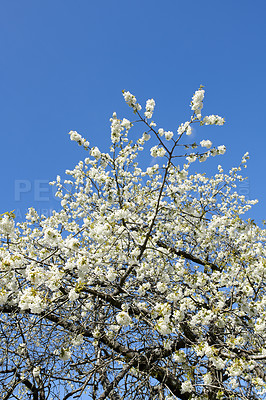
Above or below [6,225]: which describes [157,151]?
above

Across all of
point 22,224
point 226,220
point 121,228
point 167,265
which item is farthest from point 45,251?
point 22,224

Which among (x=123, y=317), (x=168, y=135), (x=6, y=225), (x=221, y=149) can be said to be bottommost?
(x=123, y=317)

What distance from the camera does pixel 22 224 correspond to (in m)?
7.48

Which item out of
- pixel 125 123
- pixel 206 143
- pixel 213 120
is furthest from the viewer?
pixel 125 123

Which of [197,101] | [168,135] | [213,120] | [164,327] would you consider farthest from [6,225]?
[213,120]

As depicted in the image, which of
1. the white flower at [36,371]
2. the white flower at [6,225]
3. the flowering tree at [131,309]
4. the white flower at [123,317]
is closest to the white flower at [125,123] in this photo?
the flowering tree at [131,309]

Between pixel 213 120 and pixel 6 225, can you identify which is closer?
pixel 6 225

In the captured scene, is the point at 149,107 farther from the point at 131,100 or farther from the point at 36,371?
the point at 36,371

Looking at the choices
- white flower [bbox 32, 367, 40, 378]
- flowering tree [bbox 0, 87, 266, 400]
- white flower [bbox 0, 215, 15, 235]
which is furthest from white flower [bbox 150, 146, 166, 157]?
white flower [bbox 32, 367, 40, 378]

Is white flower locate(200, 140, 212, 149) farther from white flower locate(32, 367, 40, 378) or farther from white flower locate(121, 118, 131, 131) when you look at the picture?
white flower locate(32, 367, 40, 378)

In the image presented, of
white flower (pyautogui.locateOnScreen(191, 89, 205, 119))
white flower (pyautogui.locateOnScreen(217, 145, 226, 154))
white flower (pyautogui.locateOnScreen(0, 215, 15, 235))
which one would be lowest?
white flower (pyautogui.locateOnScreen(0, 215, 15, 235))

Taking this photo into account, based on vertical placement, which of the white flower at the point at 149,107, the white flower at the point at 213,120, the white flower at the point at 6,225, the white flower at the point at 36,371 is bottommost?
the white flower at the point at 36,371

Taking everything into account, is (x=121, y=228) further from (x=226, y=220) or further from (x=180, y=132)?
(x=226, y=220)

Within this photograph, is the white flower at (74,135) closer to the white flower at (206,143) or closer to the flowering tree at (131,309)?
the flowering tree at (131,309)
